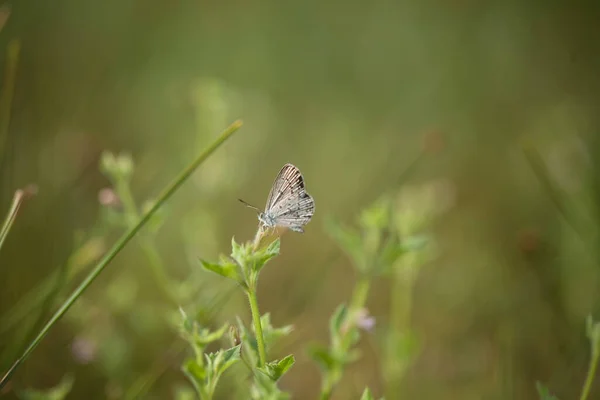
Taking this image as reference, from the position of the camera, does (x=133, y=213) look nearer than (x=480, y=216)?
Yes

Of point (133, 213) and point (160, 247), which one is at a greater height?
point (133, 213)

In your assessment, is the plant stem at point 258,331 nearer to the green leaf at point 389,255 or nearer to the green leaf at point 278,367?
the green leaf at point 278,367

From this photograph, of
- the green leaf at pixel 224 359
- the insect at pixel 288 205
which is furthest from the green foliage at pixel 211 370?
the insect at pixel 288 205

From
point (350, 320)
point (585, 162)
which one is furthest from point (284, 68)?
point (350, 320)

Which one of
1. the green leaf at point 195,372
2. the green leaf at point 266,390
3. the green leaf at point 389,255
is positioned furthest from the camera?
the green leaf at point 389,255

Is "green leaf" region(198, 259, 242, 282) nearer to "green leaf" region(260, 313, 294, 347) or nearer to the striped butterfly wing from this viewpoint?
"green leaf" region(260, 313, 294, 347)

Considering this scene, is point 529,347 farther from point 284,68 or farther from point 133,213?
point 284,68

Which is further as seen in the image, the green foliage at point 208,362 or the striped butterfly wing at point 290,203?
the striped butterfly wing at point 290,203
